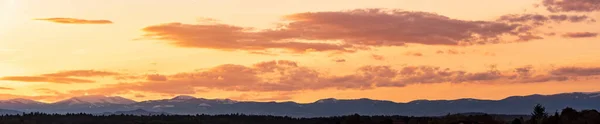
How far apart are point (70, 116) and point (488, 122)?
110 metres

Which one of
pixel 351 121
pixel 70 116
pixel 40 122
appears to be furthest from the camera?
pixel 70 116

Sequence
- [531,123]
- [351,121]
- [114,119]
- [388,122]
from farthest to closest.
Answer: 1. [114,119]
2. [351,121]
3. [388,122]
4. [531,123]

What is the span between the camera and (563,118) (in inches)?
3642

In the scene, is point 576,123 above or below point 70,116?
below

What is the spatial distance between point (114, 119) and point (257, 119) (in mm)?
25722

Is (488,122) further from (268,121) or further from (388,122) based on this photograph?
(268,121)

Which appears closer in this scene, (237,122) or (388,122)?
(388,122)

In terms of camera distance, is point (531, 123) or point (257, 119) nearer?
point (531, 123)

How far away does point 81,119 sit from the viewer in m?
177

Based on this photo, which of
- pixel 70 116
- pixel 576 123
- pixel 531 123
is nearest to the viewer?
pixel 576 123

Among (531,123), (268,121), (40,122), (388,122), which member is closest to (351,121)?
(388,122)

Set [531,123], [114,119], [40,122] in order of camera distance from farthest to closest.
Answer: [114,119], [40,122], [531,123]

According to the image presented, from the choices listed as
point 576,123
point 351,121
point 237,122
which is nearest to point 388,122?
point 351,121

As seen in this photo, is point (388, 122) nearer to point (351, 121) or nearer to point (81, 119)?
point (351, 121)
